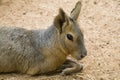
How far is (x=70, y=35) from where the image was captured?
5633 millimetres

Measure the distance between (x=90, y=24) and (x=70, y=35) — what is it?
2.03m

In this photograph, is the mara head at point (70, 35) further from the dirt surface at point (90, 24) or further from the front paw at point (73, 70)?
the dirt surface at point (90, 24)

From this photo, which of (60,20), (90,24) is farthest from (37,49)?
(90,24)

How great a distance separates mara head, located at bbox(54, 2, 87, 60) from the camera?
561 centimetres

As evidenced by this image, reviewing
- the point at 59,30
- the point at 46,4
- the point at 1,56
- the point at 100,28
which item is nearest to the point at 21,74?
the point at 1,56

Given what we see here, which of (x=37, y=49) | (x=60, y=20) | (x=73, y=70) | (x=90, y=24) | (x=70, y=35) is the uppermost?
(x=60, y=20)

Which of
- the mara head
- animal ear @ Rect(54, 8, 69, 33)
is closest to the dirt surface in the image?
the mara head

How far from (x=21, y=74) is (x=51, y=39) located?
76 centimetres

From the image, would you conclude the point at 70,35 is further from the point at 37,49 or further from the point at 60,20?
the point at 37,49

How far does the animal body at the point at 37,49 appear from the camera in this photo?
18.9 ft

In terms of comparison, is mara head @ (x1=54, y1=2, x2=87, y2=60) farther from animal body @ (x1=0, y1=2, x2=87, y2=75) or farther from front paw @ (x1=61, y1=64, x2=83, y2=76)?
front paw @ (x1=61, y1=64, x2=83, y2=76)

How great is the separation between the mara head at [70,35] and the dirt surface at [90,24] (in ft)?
1.72

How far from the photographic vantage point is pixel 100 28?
7.44 m

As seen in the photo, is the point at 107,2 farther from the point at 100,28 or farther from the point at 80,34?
the point at 80,34
